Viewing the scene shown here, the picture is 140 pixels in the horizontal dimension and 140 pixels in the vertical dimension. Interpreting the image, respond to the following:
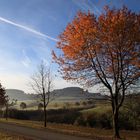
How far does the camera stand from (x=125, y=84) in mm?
23016

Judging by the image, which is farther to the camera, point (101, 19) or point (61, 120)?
point (61, 120)

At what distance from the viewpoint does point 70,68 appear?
23766 millimetres

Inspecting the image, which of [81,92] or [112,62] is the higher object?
[112,62]

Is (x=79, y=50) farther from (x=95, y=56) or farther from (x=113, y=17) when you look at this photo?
(x=113, y=17)

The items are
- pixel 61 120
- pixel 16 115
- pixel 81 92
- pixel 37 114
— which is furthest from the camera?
pixel 37 114

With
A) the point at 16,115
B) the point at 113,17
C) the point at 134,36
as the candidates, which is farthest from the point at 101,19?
the point at 16,115

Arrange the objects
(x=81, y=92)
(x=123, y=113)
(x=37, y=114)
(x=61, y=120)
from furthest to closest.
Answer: (x=37, y=114)
(x=61, y=120)
(x=123, y=113)
(x=81, y=92)

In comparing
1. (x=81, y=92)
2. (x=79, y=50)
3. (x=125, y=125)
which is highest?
(x=79, y=50)

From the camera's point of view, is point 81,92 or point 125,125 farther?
point 125,125

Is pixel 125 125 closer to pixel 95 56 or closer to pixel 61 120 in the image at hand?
pixel 61 120

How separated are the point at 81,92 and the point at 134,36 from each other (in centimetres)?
864

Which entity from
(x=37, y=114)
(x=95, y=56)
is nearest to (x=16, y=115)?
(x=37, y=114)

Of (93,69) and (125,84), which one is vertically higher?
(93,69)

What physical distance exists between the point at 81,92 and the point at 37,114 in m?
59.0
